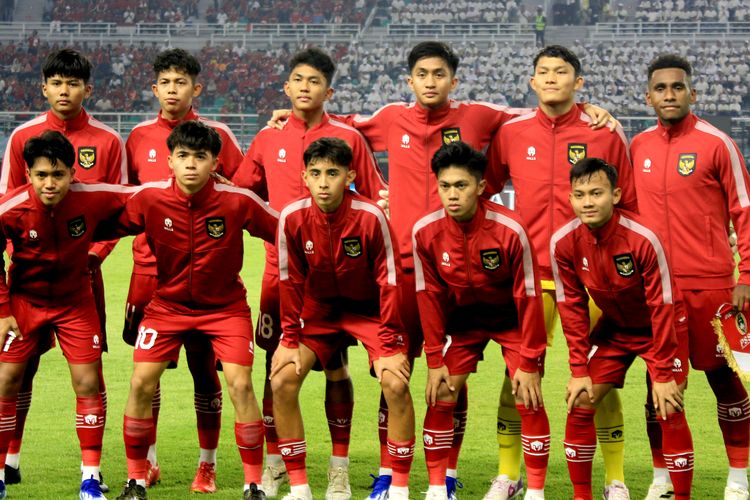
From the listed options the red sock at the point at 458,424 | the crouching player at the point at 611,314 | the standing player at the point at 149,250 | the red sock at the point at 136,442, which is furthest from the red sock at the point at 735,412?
the red sock at the point at 136,442

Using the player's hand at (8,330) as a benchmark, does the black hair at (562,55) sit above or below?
above

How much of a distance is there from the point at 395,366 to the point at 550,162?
1.27m

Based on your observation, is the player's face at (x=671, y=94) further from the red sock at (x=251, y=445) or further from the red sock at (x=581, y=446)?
the red sock at (x=251, y=445)

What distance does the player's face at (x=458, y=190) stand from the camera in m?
4.84

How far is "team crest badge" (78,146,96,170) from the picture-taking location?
18.6 ft

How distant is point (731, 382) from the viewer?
5.19 metres

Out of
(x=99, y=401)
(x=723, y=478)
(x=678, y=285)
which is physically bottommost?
(x=723, y=478)

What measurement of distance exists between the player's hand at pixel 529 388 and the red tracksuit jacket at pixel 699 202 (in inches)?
37.0

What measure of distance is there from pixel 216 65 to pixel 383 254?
24190mm

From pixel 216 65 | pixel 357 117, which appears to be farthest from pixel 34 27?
pixel 357 117

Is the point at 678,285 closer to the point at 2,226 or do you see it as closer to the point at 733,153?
the point at 733,153

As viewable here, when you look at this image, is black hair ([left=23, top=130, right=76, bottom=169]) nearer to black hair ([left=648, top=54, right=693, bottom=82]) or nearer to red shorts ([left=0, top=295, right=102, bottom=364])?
red shorts ([left=0, top=295, right=102, bottom=364])

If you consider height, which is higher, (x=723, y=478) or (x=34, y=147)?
(x=34, y=147)

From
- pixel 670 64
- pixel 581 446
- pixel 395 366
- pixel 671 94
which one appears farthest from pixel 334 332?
pixel 670 64
